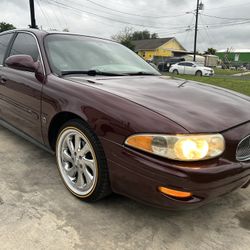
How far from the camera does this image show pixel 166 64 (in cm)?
3127

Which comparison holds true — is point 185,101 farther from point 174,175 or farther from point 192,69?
point 192,69

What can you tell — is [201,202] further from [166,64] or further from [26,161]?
[166,64]

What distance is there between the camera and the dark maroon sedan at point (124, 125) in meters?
2.06

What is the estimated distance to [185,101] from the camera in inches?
98.4

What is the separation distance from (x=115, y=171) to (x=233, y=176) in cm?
81

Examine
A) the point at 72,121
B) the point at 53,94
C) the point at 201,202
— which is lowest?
the point at 201,202

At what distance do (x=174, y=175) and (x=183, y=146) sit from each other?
0.64ft

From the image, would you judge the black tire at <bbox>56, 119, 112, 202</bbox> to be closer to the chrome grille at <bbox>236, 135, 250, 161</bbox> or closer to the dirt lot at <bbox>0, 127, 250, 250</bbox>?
the dirt lot at <bbox>0, 127, 250, 250</bbox>

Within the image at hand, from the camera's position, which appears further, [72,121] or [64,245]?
[72,121]

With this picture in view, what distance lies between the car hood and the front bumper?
0.16 m

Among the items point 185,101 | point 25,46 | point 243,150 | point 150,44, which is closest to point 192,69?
point 25,46

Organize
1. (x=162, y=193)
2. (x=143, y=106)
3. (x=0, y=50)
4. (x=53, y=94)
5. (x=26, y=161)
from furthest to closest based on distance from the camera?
(x=0, y=50) → (x=26, y=161) → (x=53, y=94) → (x=143, y=106) → (x=162, y=193)

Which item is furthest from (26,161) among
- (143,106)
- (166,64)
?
(166,64)

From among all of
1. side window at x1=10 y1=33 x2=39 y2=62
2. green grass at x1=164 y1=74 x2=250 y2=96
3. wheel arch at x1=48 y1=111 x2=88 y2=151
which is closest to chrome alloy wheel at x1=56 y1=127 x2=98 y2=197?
wheel arch at x1=48 y1=111 x2=88 y2=151
